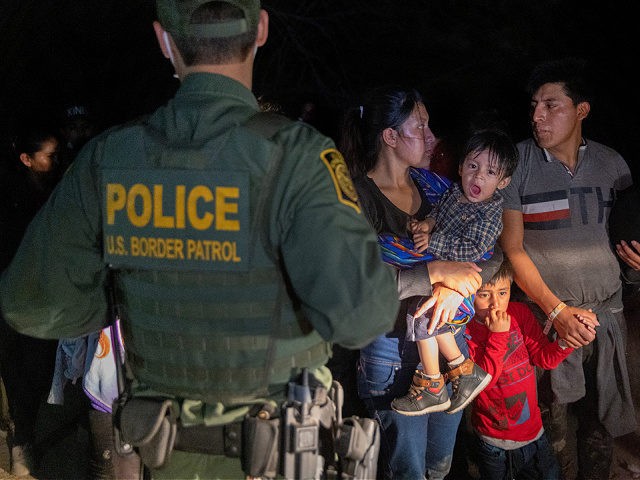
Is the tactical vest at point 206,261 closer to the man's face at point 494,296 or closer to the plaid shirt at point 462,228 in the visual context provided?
the plaid shirt at point 462,228

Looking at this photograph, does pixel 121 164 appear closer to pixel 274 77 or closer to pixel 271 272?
pixel 271 272

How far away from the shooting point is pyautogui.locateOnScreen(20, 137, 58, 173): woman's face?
421 centimetres

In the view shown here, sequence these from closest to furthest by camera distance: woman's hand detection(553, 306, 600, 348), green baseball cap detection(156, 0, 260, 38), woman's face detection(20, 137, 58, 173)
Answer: green baseball cap detection(156, 0, 260, 38) < woman's hand detection(553, 306, 600, 348) < woman's face detection(20, 137, 58, 173)

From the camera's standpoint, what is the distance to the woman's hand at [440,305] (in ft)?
10.0

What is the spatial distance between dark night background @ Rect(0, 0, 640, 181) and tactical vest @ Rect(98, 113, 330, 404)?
315 centimetres

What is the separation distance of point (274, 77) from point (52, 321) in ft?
22.0

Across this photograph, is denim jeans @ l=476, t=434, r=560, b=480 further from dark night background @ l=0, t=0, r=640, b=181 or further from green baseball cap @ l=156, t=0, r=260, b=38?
green baseball cap @ l=156, t=0, r=260, b=38

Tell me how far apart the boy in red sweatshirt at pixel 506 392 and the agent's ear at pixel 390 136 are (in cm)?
91

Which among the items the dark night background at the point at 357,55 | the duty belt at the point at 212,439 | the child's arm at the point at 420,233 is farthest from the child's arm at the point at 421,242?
the dark night background at the point at 357,55

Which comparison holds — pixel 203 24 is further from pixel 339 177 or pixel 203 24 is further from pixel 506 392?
pixel 506 392

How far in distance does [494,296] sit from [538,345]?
0.38 metres

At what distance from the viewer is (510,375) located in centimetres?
353

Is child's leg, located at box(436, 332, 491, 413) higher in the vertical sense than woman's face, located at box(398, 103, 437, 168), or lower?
lower

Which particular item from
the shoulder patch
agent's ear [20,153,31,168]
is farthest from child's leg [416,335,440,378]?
agent's ear [20,153,31,168]
